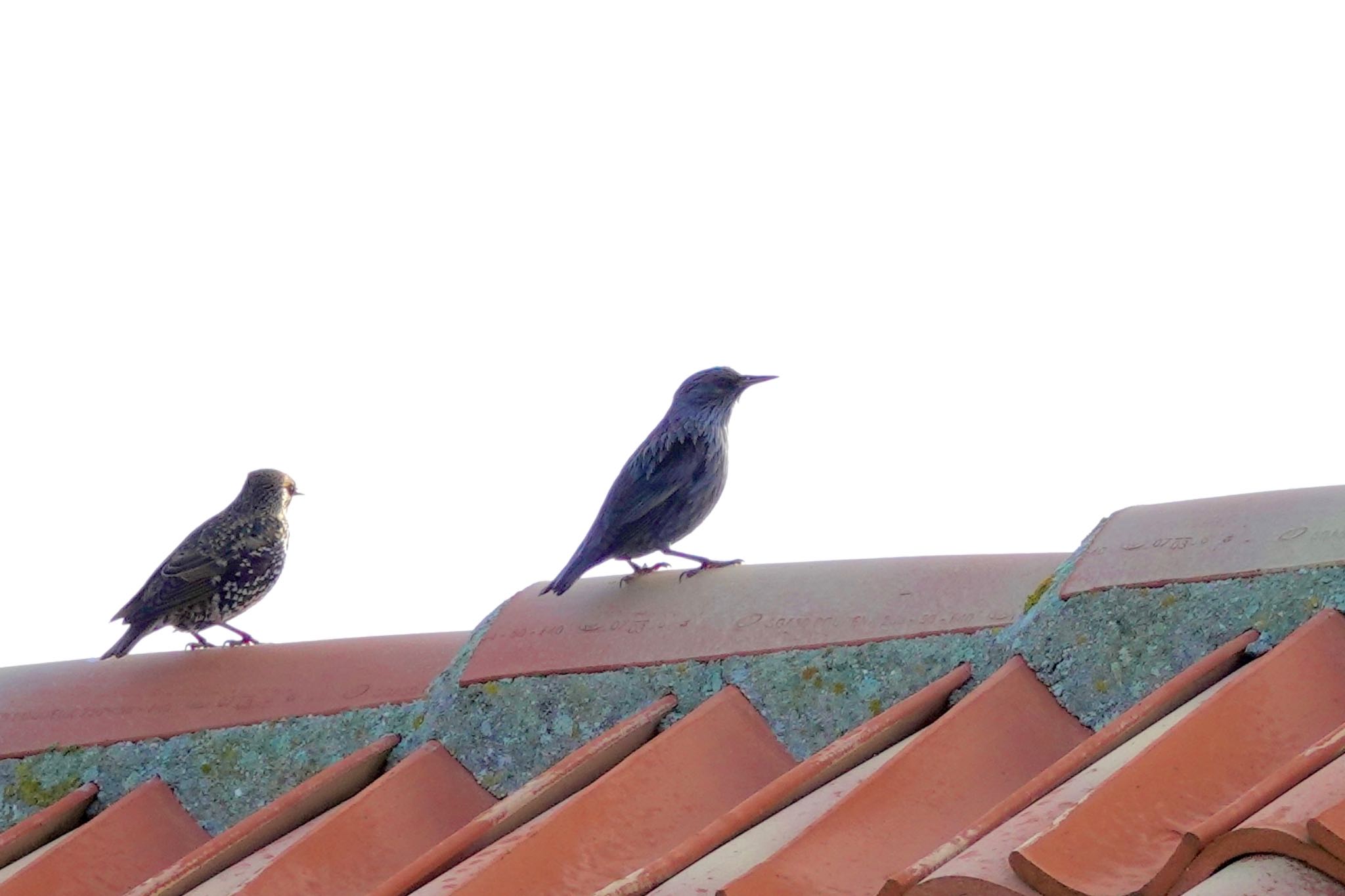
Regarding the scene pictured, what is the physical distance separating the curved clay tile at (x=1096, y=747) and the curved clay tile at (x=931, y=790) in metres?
0.10

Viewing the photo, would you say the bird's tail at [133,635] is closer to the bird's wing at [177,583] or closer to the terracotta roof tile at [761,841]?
the bird's wing at [177,583]

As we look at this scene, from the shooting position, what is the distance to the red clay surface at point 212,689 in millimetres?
3443

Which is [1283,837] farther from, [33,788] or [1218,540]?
[33,788]

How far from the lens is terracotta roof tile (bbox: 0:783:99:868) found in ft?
10.9

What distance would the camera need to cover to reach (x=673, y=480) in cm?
493

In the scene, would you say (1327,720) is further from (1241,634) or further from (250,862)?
(250,862)

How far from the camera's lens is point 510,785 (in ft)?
10.2

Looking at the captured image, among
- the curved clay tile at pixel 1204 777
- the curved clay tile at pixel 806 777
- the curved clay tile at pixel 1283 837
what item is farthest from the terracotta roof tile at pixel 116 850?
the curved clay tile at pixel 1283 837

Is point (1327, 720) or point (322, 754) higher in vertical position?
point (322, 754)

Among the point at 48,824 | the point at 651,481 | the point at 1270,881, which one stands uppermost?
the point at 651,481

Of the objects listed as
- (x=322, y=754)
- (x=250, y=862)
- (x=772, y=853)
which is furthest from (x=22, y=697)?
(x=772, y=853)

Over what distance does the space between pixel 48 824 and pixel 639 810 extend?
1.32m

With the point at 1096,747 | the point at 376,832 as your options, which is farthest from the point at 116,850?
the point at 1096,747

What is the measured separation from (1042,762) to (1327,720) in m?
0.40
